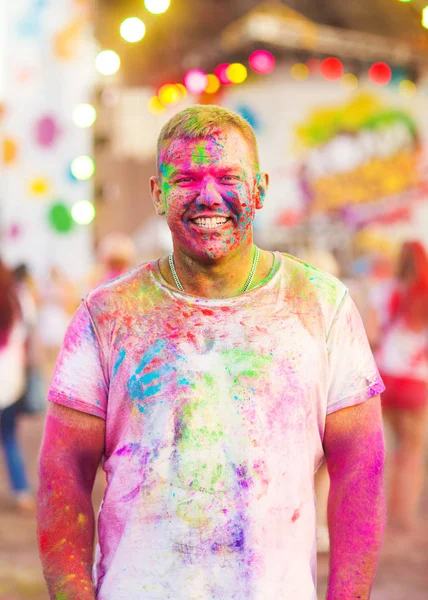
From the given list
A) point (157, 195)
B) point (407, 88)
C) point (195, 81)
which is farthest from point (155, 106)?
point (157, 195)

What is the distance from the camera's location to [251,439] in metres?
1.73

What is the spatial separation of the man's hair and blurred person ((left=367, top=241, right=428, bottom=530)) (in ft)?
12.2

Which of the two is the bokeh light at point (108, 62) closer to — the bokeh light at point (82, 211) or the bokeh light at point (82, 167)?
the bokeh light at point (82, 167)

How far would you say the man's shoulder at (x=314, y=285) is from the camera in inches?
73.0

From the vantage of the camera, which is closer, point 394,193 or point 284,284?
point 284,284

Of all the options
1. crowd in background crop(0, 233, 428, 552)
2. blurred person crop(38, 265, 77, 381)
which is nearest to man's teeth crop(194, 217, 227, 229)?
crowd in background crop(0, 233, 428, 552)

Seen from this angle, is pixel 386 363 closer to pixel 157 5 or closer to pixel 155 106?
pixel 157 5

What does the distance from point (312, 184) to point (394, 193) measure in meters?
1.16

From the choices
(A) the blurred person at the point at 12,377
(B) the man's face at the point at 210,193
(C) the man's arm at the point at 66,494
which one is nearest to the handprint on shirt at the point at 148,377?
(C) the man's arm at the point at 66,494

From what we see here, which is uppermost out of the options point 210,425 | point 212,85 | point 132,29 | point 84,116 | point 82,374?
point 212,85

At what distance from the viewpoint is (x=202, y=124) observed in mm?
1820

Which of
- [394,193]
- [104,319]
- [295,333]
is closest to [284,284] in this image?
[295,333]

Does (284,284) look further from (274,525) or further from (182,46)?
(182,46)

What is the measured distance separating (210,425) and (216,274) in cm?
31
